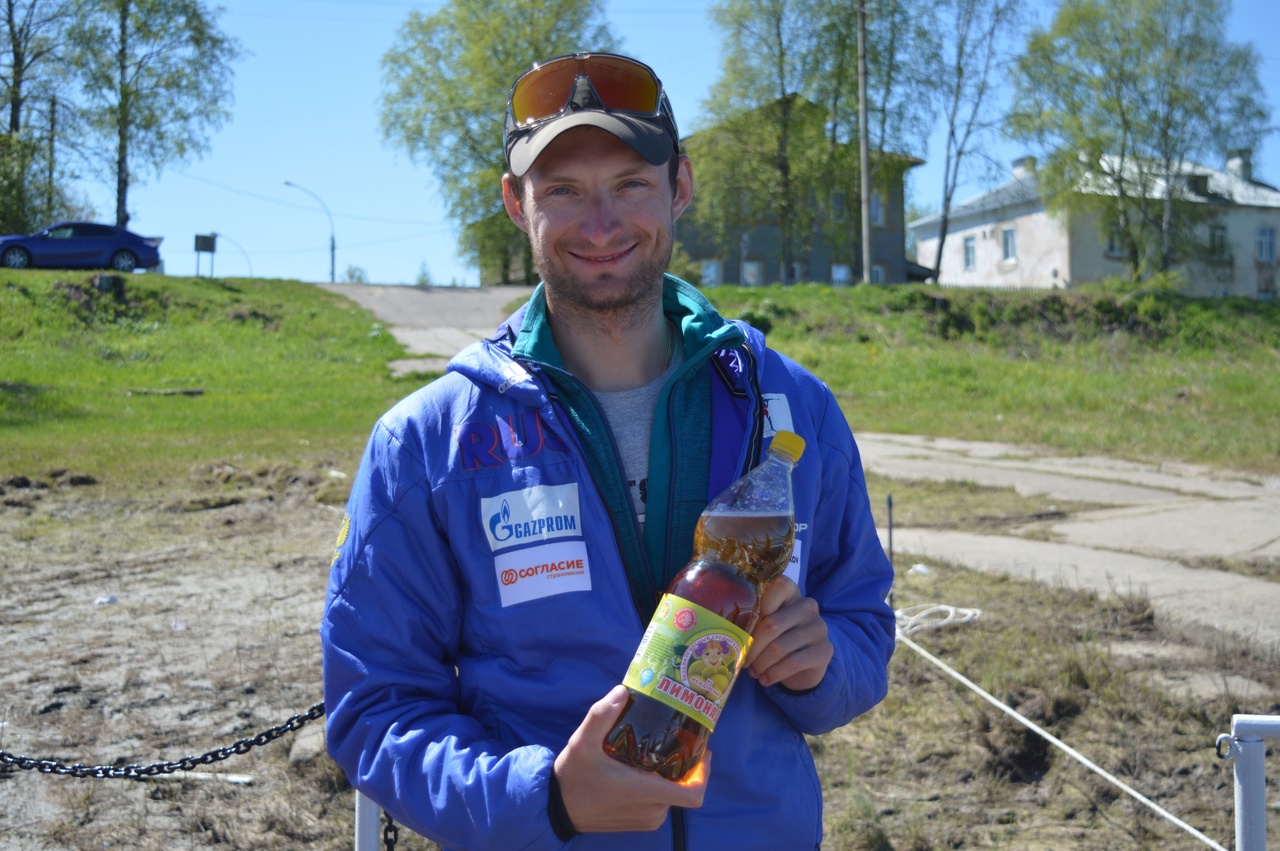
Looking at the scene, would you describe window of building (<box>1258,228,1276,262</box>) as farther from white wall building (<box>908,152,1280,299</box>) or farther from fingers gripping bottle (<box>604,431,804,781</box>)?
fingers gripping bottle (<box>604,431,804,781</box>)

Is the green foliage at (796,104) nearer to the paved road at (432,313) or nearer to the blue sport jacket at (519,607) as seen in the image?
the paved road at (432,313)

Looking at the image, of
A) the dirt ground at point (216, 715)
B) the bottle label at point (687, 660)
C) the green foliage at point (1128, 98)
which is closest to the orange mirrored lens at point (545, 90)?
the bottle label at point (687, 660)

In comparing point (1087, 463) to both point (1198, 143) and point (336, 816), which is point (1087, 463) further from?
point (1198, 143)

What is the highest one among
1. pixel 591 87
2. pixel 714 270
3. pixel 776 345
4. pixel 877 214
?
pixel 877 214

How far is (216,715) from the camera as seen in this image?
4.93 metres

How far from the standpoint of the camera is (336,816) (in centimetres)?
402

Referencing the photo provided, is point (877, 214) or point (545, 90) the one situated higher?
point (877, 214)

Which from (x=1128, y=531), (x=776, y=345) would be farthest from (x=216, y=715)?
(x=776, y=345)

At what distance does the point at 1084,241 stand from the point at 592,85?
5150 cm

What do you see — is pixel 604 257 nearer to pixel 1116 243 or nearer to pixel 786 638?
pixel 786 638

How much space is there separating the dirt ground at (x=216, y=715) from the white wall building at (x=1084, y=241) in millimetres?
42910

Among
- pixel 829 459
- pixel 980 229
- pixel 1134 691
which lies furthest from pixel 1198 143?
pixel 829 459

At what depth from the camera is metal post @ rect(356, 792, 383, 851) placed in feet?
8.73

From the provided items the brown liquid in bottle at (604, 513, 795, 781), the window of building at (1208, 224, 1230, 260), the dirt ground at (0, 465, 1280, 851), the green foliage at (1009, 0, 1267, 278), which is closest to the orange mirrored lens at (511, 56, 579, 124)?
the brown liquid in bottle at (604, 513, 795, 781)
